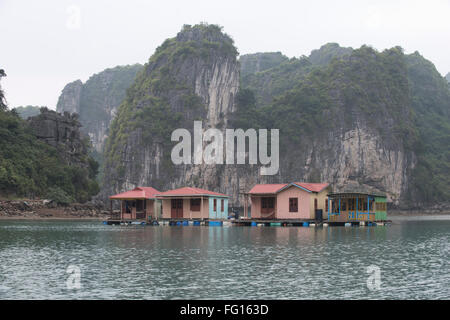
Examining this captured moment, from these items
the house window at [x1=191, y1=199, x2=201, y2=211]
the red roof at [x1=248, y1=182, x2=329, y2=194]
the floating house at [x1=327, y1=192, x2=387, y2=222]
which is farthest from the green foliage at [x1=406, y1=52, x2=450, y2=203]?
the house window at [x1=191, y1=199, x2=201, y2=211]

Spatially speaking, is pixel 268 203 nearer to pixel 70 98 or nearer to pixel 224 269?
pixel 224 269

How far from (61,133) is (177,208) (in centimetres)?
4122

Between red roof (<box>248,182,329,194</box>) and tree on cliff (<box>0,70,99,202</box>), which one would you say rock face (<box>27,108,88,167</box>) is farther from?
red roof (<box>248,182,329,194</box>)

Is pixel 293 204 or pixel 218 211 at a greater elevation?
pixel 293 204

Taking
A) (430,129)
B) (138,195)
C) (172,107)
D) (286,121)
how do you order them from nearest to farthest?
(138,195), (172,107), (286,121), (430,129)

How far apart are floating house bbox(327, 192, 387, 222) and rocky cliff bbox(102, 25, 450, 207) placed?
68.0 metres

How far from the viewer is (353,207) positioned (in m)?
54.5

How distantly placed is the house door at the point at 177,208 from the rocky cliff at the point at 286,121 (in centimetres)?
6114

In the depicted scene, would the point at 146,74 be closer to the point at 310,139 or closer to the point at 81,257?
the point at 310,139

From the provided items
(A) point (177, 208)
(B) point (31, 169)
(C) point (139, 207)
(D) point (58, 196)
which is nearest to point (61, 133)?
(B) point (31, 169)

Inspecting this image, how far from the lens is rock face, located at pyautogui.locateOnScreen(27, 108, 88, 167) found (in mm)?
90062

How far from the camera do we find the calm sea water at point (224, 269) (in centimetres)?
1720
